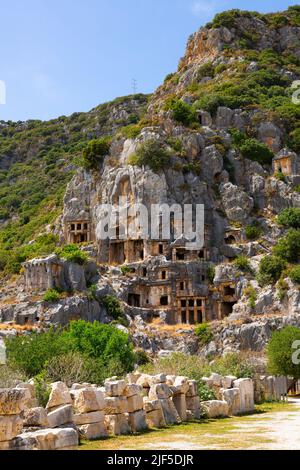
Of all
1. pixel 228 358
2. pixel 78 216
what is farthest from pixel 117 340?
pixel 78 216

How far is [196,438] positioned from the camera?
18.4 meters

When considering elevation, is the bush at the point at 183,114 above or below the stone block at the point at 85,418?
above

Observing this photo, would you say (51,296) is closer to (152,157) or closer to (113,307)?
(113,307)

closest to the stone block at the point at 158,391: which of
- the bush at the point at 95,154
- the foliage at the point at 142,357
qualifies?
the foliage at the point at 142,357

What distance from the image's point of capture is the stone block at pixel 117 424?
1919 cm

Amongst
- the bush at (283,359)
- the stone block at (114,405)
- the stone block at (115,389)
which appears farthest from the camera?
the bush at (283,359)

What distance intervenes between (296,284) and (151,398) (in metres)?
39.6

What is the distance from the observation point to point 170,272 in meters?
66.7

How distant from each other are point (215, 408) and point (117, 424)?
23.7 ft

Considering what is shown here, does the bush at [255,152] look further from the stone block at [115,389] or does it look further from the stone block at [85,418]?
the stone block at [85,418]

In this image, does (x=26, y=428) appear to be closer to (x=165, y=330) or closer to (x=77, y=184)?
(x=165, y=330)

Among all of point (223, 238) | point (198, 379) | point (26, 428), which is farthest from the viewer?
point (223, 238)

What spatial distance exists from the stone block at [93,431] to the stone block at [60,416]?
31.2 inches

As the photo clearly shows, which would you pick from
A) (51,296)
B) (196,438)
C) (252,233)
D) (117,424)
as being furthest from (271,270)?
(196,438)
